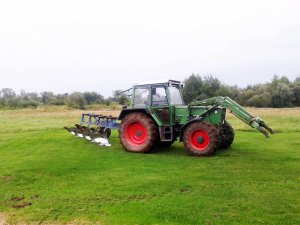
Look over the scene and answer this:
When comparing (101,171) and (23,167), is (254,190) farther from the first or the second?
(23,167)

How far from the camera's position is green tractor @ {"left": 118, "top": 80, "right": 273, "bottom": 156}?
10.7 m

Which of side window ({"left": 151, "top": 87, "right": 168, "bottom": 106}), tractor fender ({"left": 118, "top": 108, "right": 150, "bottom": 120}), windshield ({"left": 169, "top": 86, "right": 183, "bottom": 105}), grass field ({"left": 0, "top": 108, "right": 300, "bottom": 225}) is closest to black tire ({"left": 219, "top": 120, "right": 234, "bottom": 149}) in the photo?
grass field ({"left": 0, "top": 108, "right": 300, "bottom": 225})

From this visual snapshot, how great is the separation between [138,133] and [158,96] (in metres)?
1.41

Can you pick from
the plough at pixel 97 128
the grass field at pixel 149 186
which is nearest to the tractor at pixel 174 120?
the grass field at pixel 149 186

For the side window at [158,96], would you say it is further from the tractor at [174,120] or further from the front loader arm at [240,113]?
the front loader arm at [240,113]

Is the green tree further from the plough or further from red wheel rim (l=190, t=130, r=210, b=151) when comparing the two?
red wheel rim (l=190, t=130, r=210, b=151)

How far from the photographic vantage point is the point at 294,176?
828cm

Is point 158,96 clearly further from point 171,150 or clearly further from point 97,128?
point 97,128

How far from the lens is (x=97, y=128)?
14219mm

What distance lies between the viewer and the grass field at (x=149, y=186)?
6.25 meters

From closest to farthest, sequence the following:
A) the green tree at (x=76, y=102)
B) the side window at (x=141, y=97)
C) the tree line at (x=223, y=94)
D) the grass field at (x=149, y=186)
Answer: the grass field at (x=149, y=186)
the side window at (x=141, y=97)
the tree line at (x=223, y=94)
the green tree at (x=76, y=102)

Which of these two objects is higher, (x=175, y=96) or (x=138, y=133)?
(x=175, y=96)

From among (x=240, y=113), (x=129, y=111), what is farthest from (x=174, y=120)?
(x=240, y=113)

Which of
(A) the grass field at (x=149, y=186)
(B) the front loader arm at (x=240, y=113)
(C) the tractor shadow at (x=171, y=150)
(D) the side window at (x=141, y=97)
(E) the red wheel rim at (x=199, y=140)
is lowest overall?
(A) the grass field at (x=149, y=186)
